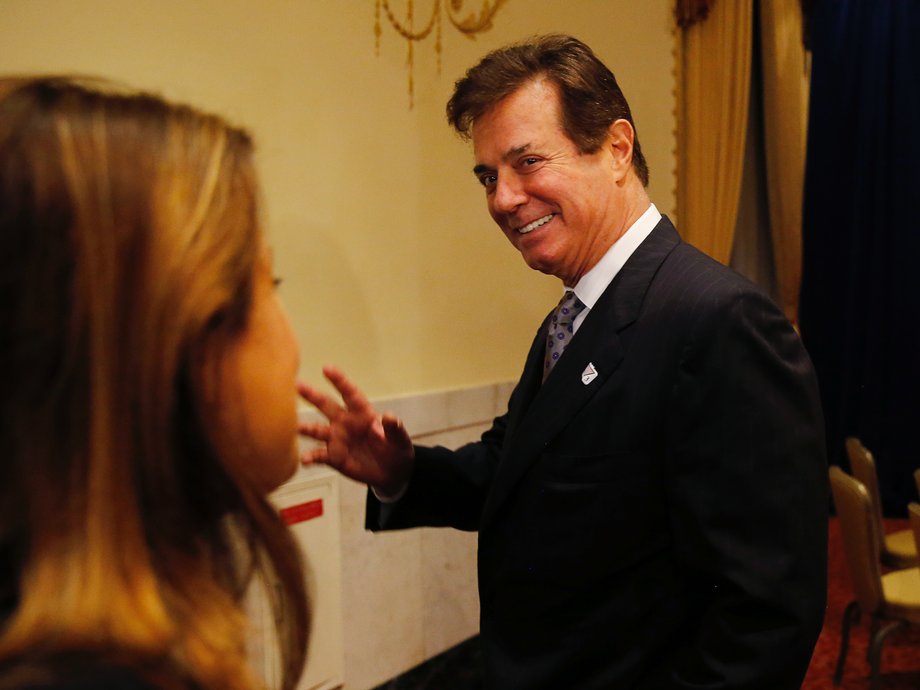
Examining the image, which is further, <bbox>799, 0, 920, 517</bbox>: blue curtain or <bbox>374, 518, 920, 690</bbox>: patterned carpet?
<bbox>799, 0, 920, 517</bbox>: blue curtain

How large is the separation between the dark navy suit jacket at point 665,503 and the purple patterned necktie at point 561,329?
15cm

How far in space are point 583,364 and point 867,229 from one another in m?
4.67

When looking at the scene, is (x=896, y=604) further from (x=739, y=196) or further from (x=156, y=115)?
(x=156, y=115)

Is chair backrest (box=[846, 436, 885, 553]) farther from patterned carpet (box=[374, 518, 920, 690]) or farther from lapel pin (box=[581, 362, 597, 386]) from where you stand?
lapel pin (box=[581, 362, 597, 386])

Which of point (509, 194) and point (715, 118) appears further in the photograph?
point (715, 118)

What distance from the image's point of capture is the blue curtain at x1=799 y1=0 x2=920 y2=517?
511 centimetres

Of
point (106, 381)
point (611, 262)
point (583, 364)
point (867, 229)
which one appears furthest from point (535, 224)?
point (867, 229)

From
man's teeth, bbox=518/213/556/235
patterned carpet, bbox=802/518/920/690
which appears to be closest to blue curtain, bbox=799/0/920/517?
patterned carpet, bbox=802/518/920/690

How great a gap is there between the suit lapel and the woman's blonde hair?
81 cm

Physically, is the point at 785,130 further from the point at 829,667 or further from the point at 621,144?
the point at 621,144

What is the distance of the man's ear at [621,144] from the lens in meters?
1.66

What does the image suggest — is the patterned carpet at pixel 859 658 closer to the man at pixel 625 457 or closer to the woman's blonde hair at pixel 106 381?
the man at pixel 625 457

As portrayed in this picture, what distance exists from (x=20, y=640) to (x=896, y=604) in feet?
10.5

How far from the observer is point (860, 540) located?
2879 mm
